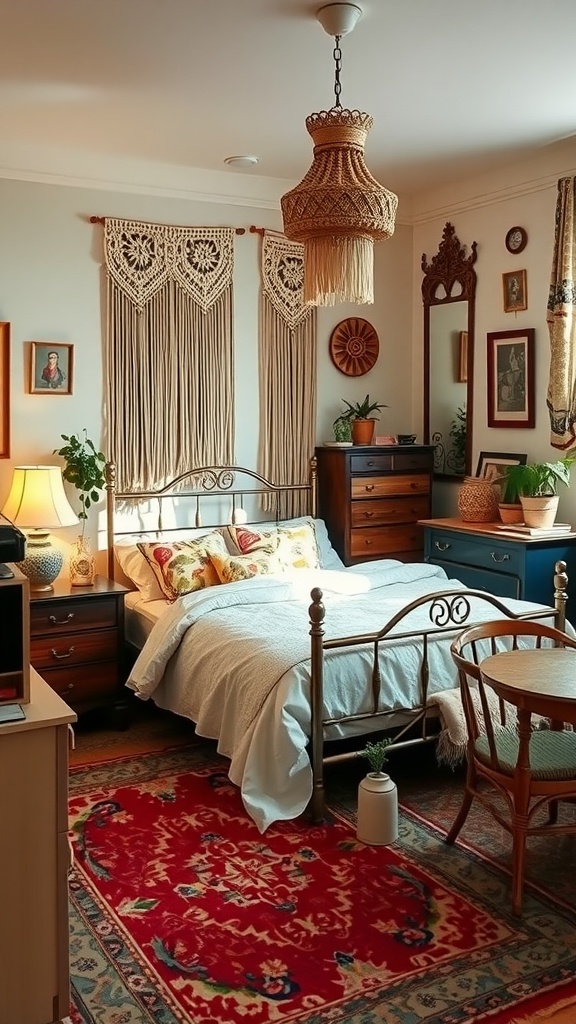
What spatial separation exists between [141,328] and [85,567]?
55.3 inches

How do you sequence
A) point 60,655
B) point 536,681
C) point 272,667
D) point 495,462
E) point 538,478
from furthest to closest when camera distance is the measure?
point 495,462
point 538,478
point 60,655
point 272,667
point 536,681

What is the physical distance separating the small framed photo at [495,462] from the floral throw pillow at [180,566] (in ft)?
5.92

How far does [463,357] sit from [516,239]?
31.4 inches

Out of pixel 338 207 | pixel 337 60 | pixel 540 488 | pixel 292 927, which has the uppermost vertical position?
pixel 337 60

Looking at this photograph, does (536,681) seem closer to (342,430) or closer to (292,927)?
(292,927)

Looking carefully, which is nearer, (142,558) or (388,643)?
Answer: (388,643)

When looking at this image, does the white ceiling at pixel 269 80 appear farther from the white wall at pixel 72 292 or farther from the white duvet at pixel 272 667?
Answer: the white duvet at pixel 272 667

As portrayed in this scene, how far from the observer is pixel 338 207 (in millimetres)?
3105

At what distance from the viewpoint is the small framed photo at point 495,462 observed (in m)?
5.44

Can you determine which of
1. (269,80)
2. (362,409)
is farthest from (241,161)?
(362,409)

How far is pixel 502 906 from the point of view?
2924mm

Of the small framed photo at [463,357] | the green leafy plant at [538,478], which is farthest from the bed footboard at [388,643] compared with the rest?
the small framed photo at [463,357]

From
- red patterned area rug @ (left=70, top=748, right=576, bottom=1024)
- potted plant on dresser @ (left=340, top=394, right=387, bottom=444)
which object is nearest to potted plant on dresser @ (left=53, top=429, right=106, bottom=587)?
red patterned area rug @ (left=70, top=748, right=576, bottom=1024)

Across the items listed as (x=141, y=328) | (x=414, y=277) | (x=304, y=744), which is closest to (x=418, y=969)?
(x=304, y=744)
